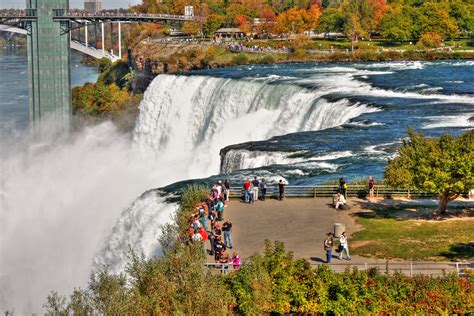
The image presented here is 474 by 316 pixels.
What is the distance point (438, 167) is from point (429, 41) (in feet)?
222

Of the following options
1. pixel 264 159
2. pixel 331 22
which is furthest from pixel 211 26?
pixel 264 159

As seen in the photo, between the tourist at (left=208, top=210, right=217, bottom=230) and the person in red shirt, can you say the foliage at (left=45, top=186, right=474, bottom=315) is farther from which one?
the tourist at (left=208, top=210, right=217, bottom=230)

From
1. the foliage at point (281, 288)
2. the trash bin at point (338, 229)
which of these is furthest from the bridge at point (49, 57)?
the foliage at point (281, 288)

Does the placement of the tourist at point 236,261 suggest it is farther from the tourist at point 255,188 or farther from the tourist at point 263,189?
the tourist at point 263,189

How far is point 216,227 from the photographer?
79.7ft

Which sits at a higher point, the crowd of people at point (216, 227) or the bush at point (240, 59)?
the bush at point (240, 59)

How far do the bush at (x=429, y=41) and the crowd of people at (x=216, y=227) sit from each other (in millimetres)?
66267

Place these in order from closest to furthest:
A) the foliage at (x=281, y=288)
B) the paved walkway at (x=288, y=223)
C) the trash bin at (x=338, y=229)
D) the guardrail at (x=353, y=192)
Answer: the foliage at (x=281, y=288), the paved walkway at (x=288, y=223), the trash bin at (x=338, y=229), the guardrail at (x=353, y=192)

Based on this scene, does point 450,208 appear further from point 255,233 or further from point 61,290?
point 61,290

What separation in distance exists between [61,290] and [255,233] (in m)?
10.7

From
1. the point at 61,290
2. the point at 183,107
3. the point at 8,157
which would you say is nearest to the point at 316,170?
the point at 61,290

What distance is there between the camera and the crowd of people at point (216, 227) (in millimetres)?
22269

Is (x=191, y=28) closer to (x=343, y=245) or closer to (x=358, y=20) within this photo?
(x=358, y=20)

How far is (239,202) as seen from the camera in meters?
29.2
